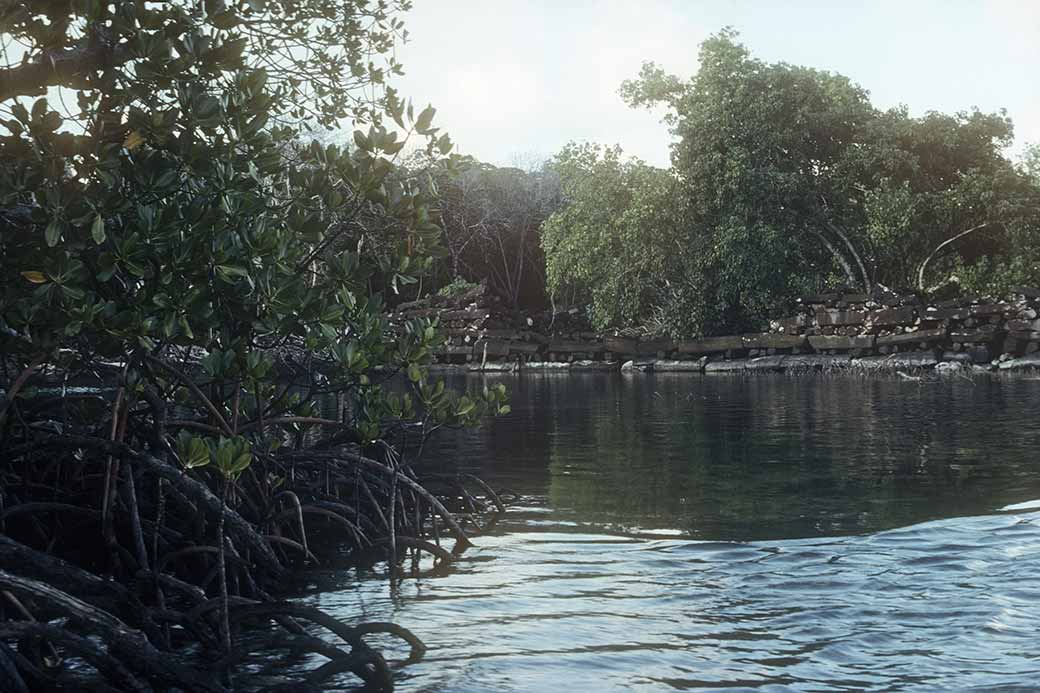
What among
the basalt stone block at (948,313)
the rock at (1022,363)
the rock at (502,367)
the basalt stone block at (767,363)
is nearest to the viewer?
the rock at (1022,363)

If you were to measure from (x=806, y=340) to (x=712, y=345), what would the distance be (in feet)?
13.4

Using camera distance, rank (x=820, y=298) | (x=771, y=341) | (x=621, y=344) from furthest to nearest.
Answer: (x=621, y=344) → (x=771, y=341) → (x=820, y=298)

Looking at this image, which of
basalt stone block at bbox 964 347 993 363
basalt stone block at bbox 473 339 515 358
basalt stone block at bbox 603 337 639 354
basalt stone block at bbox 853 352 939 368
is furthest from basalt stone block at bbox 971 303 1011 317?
basalt stone block at bbox 473 339 515 358

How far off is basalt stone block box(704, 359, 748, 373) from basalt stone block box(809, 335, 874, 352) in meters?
2.61

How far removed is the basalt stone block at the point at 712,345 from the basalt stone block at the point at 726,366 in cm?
60

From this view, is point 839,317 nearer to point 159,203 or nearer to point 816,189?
point 816,189

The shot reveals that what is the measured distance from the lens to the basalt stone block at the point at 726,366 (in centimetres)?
4315

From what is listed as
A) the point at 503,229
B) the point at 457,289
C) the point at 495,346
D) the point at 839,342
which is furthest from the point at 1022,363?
the point at 503,229

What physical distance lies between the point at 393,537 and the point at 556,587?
134cm

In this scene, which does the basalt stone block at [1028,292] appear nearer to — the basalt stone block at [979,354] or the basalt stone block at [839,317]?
the basalt stone block at [979,354]

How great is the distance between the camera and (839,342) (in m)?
41.1

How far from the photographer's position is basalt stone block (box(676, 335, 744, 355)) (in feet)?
145

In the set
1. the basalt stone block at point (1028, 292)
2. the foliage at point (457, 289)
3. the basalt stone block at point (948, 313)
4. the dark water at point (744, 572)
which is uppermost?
the foliage at point (457, 289)

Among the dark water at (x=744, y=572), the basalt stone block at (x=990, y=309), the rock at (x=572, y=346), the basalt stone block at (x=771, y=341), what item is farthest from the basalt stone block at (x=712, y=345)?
the dark water at (x=744, y=572)
